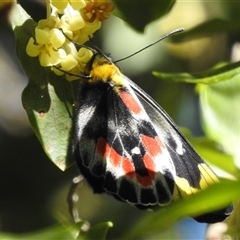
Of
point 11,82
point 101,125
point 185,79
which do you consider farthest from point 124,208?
point 185,79

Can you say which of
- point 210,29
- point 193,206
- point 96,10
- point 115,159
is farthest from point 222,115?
point 193,206

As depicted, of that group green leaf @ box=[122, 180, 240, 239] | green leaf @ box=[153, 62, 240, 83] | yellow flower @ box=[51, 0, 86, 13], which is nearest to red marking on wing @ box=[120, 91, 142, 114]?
green leaf @ box=[153, 62, 240, 83]

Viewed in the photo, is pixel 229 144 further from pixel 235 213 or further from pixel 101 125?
pixel 101 125

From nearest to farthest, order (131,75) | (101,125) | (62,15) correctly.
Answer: (62,15) → (101,125) → (131,75)

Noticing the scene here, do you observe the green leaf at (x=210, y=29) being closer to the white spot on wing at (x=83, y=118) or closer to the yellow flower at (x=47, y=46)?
the white spot on wing at (x=83, y=118)

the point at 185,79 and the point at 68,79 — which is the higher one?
the point at 68,79

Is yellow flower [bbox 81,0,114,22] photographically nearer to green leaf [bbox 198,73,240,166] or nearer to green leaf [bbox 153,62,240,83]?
green leaf [bbox 153,62,240,83]

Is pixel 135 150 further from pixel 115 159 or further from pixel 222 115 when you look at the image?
pixel 222 115

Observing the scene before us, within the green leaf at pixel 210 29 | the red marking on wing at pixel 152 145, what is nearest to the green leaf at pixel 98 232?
the red marking on wing at pixel 152 145

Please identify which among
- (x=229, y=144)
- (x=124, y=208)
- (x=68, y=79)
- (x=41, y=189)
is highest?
(x=68, y=79)
